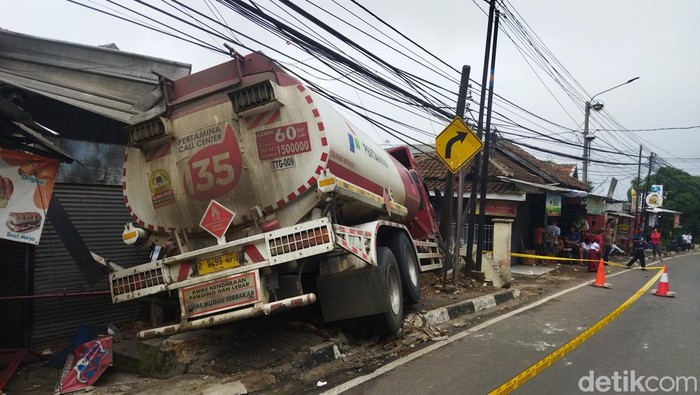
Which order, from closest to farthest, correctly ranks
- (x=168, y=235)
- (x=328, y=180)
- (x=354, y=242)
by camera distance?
(x=328, y=180) → (x=354, y=242) → (x=168, y=235)

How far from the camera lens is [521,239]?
1819cm

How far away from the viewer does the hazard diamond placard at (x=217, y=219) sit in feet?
15.7

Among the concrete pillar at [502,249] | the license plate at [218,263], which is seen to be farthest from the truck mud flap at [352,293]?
the concrete pillar at [502,249]

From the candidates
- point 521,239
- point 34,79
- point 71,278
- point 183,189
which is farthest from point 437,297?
point 521,239

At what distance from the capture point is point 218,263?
15.6ft

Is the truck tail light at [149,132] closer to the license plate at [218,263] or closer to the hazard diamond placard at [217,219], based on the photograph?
the hazard diamond placard at [217,219]

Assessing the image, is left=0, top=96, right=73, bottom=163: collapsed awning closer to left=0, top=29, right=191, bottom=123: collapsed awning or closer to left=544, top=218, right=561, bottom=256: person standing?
left=0, top=29, right=191, bottom=123: collapsed awning

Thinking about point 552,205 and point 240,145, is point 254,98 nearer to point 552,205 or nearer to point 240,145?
point 240,145

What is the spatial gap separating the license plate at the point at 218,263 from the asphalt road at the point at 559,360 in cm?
158

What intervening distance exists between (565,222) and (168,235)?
66.9 feet

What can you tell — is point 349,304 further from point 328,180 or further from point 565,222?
point 565,222

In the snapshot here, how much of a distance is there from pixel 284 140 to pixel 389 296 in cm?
217

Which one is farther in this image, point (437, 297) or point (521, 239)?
point (521, 239)

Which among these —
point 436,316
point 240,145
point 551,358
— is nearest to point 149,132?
point 240,145
